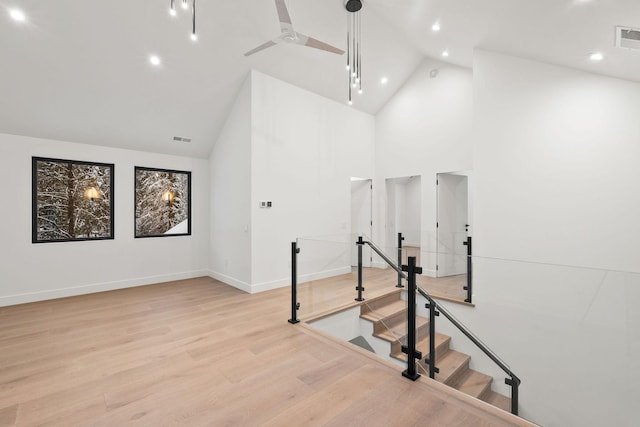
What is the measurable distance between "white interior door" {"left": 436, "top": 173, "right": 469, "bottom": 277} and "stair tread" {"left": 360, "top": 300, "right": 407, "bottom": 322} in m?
2.47

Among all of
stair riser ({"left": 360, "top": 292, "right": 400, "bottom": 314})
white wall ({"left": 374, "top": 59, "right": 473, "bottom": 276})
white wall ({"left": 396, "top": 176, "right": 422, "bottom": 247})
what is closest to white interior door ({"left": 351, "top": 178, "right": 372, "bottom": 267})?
white wall ({"left": 374, "top": 59, "right": 473, "bottom": 276})

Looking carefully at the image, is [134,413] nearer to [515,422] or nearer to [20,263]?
[515,422]

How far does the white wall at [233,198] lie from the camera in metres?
4.95

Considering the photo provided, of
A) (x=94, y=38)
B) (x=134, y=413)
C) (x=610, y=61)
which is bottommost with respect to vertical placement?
(x=134, y=413)

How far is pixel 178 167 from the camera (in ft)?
19.4

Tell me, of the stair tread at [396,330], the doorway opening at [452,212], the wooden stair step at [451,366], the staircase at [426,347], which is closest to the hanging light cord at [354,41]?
the doorway opening at [452,212]

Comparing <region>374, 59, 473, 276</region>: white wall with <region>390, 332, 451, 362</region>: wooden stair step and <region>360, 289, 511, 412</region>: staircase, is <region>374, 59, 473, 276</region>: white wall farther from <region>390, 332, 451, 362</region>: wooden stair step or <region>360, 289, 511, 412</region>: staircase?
<region>390, 332, 451, 362</region>: wooden stair step

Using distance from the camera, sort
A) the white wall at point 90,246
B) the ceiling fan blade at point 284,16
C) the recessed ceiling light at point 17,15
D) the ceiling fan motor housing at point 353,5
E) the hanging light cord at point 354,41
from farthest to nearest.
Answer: the hanging light cord at point 354,41, the white wall at point 90,246, the ceiling fan motor housing at point 353,5, the recessed ceiling light at point 17,15, the ceiling fan blade at point 284,16

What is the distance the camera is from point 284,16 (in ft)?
9.04

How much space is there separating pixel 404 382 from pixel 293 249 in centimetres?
188

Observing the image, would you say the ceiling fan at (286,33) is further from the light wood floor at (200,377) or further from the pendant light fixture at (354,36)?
the light wood floor at (200,377)

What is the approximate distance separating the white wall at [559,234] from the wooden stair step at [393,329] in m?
0.69

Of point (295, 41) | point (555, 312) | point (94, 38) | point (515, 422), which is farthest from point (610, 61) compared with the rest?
point (94, 38)

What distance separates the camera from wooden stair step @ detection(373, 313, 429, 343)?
2990 mm
